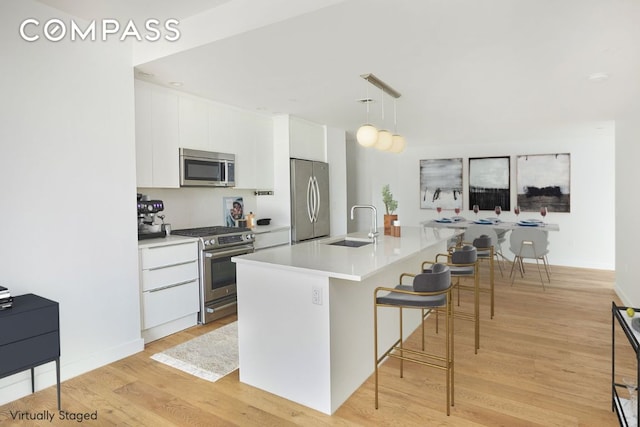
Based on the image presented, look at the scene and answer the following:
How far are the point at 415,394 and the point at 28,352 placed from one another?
2.44 meters

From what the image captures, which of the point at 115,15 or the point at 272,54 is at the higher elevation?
the point at 115,15

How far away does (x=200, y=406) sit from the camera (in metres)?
2.40

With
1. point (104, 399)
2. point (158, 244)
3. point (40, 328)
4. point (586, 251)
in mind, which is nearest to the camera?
point (40, 328)

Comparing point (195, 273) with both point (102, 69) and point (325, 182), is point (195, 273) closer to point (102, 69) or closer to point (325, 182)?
point (102, 69)

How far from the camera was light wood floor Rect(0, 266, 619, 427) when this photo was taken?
2252 millimetres

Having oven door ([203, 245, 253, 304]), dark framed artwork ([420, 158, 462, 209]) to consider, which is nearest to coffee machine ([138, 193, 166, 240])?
oven door ([203, 245, 253, 304])

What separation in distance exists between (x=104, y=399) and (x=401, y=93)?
370 centimetres

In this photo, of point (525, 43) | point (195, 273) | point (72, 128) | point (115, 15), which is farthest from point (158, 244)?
point (525, 43)

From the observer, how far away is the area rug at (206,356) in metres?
2.89

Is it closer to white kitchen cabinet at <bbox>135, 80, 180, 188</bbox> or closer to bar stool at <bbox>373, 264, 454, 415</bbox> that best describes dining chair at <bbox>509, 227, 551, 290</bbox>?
bar stool at <bbox>373, 264, 454, 415</bbox>

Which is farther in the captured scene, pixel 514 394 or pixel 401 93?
pixel 401 93

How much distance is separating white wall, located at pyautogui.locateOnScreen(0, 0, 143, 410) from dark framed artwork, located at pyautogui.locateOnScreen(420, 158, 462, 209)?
6.39m

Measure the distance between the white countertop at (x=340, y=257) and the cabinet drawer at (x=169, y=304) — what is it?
1.24 meters

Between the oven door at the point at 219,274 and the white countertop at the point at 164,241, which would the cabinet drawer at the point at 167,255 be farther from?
the oven door at the point at 219,274
